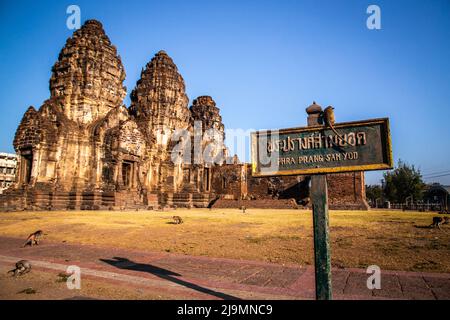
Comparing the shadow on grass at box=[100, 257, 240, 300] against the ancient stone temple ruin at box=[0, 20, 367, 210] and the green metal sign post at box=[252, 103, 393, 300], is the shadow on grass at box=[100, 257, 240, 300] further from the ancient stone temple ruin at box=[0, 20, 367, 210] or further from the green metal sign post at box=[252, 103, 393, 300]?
the ancient stone temple ruin at box=[0, 20, 367, 210]

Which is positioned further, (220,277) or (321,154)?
(220,277)

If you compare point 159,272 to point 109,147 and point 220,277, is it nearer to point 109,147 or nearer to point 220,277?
point 220,277

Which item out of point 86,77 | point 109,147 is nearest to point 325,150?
point 109,147

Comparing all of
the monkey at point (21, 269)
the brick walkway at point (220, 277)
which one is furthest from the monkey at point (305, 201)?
the monkey at point (21, 269)

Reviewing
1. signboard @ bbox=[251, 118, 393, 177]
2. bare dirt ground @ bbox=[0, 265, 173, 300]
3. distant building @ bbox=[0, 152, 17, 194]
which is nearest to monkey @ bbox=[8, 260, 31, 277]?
bare dirt ground @ bbox=[0, 265, 173, 300]

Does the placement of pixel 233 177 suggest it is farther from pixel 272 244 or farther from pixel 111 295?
pixel 111 295

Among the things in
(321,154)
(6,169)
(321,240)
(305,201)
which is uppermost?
(6,169)

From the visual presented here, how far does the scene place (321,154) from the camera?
3342mm

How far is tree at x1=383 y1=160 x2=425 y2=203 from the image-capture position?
45219 mm

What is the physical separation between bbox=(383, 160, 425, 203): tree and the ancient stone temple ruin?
2417 cm

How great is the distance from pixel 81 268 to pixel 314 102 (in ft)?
15.6

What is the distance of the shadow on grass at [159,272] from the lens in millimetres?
3642

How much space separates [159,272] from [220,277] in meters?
1.07

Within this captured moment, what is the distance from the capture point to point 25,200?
1975 centimetres
